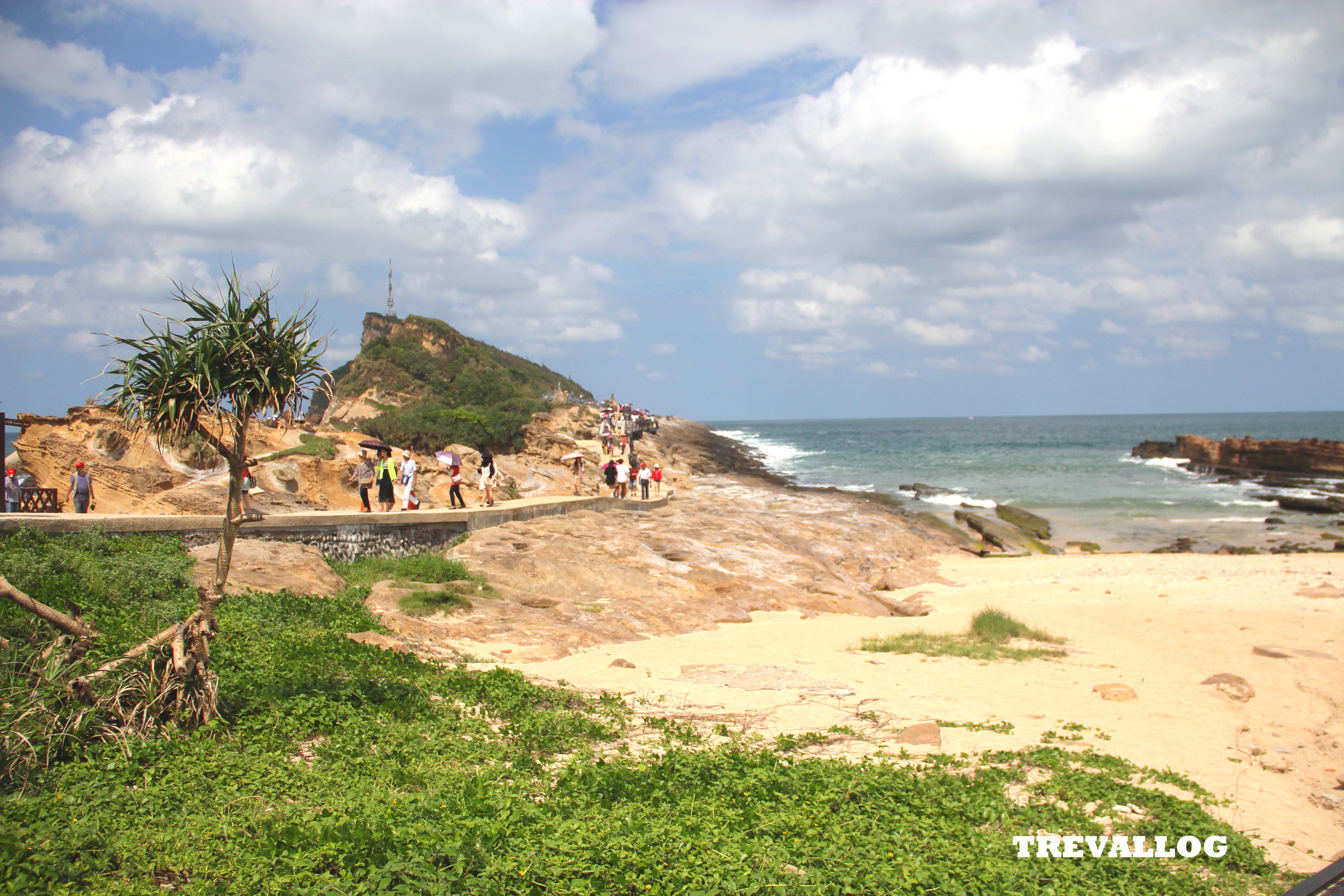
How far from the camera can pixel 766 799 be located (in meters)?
5.40

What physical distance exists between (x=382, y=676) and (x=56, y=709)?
8.72 feet

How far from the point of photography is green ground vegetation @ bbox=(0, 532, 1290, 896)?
408 centimetres

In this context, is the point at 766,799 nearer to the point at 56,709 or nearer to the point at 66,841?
the point at 66,841

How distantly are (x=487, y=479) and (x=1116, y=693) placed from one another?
1290 centimetres

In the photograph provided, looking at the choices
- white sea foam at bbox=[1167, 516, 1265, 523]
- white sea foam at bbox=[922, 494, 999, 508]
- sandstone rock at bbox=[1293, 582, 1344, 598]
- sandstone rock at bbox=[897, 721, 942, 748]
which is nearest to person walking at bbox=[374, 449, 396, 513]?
sandstone rock at bbox=[897, 721, 942, 748]

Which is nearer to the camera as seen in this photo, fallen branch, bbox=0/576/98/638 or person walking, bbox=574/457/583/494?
fallen branch, bbox=0/576/98/638

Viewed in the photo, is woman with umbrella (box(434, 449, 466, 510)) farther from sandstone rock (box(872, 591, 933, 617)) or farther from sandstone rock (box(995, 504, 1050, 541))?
sandstone rock (box(995, 504, 1050, 541))

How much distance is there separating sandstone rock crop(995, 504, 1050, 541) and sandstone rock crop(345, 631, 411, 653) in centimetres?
2436

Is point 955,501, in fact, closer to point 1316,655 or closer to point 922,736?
point 1316,655

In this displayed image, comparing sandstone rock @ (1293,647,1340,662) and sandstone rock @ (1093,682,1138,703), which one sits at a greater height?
sandstone rock @ (1093,682,1138,703)

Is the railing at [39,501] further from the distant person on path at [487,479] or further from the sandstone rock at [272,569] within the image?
the distant person on path at [487,479]

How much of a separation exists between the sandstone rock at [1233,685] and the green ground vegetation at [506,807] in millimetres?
3919

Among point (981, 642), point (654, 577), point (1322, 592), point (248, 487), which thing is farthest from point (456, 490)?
point (1322, 592)

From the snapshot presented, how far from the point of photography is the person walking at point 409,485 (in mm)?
17281
